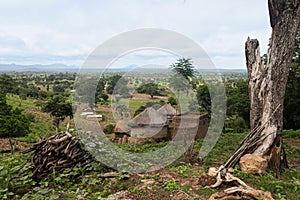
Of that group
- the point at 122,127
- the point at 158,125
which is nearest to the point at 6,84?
the point at 122,127

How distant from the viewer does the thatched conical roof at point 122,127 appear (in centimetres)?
847

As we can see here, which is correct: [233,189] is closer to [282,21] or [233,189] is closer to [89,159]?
[89,159]

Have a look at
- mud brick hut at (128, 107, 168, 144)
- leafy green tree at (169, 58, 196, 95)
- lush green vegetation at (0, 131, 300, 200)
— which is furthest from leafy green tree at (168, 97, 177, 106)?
lush green vegetation at (0, 131, 300, 200)

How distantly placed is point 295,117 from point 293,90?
133 centimetres

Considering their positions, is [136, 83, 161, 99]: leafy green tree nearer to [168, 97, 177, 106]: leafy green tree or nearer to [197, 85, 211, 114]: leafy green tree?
[168, 97, 177, 106]: leafy green tree

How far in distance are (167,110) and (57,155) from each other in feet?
17.9

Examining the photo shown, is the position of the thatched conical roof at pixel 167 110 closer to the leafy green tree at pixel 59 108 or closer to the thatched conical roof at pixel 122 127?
the thatched conical roof at pixel 122 127

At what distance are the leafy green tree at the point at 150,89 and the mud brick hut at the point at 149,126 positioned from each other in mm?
703

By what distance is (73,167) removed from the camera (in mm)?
3705

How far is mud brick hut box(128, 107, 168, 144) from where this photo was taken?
8445 mm

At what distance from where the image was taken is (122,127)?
28.3 ft

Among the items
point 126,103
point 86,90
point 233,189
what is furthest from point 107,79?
point 233,189

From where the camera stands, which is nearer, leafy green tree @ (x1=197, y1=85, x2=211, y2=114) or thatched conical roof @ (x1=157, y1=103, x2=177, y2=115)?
thatched conical roof @ (x1=157, y1=103, x2=177, y2=115)

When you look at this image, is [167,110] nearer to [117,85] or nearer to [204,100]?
[117,85]
